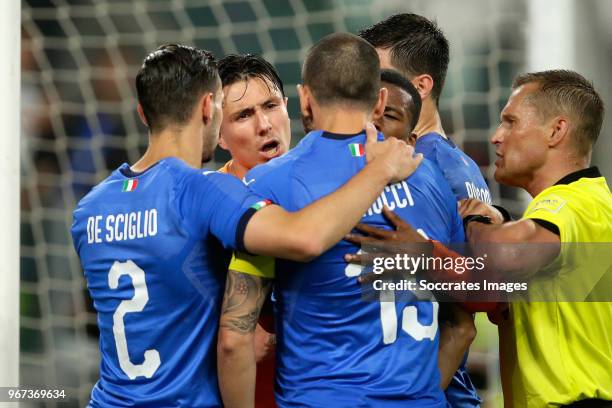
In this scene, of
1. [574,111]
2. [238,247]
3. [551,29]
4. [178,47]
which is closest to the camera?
[238,247]

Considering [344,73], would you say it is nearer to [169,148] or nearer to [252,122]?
[169,148]

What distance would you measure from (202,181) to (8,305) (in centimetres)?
175

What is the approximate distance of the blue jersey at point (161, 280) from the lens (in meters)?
2.93

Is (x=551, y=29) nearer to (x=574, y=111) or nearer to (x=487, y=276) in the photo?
(x=574, y=111)

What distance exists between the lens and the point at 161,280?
9.68 ft

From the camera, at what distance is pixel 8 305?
4.24 m

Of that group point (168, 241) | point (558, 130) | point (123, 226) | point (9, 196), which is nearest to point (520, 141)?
point (558, 130)

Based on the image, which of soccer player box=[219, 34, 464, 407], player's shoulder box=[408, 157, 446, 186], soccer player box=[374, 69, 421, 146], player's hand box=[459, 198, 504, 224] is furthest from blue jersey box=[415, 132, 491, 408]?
soccer player box=[219, 34, 464, 407]

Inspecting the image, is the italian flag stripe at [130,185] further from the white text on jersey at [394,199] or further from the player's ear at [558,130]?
the player's ear at [558,130]

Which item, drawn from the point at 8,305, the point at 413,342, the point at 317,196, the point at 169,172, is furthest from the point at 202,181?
the point at 8,305

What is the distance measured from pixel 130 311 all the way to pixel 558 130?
1.64 metres

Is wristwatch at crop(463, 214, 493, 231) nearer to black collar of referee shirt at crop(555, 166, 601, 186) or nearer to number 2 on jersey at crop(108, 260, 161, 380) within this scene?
black collar of referee shirt at crop(555, 166, 601, 186)

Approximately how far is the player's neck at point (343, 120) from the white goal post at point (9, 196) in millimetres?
1878

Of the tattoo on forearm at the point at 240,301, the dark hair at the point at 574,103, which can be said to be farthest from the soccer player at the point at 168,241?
the dark hair at the point at 574,103
